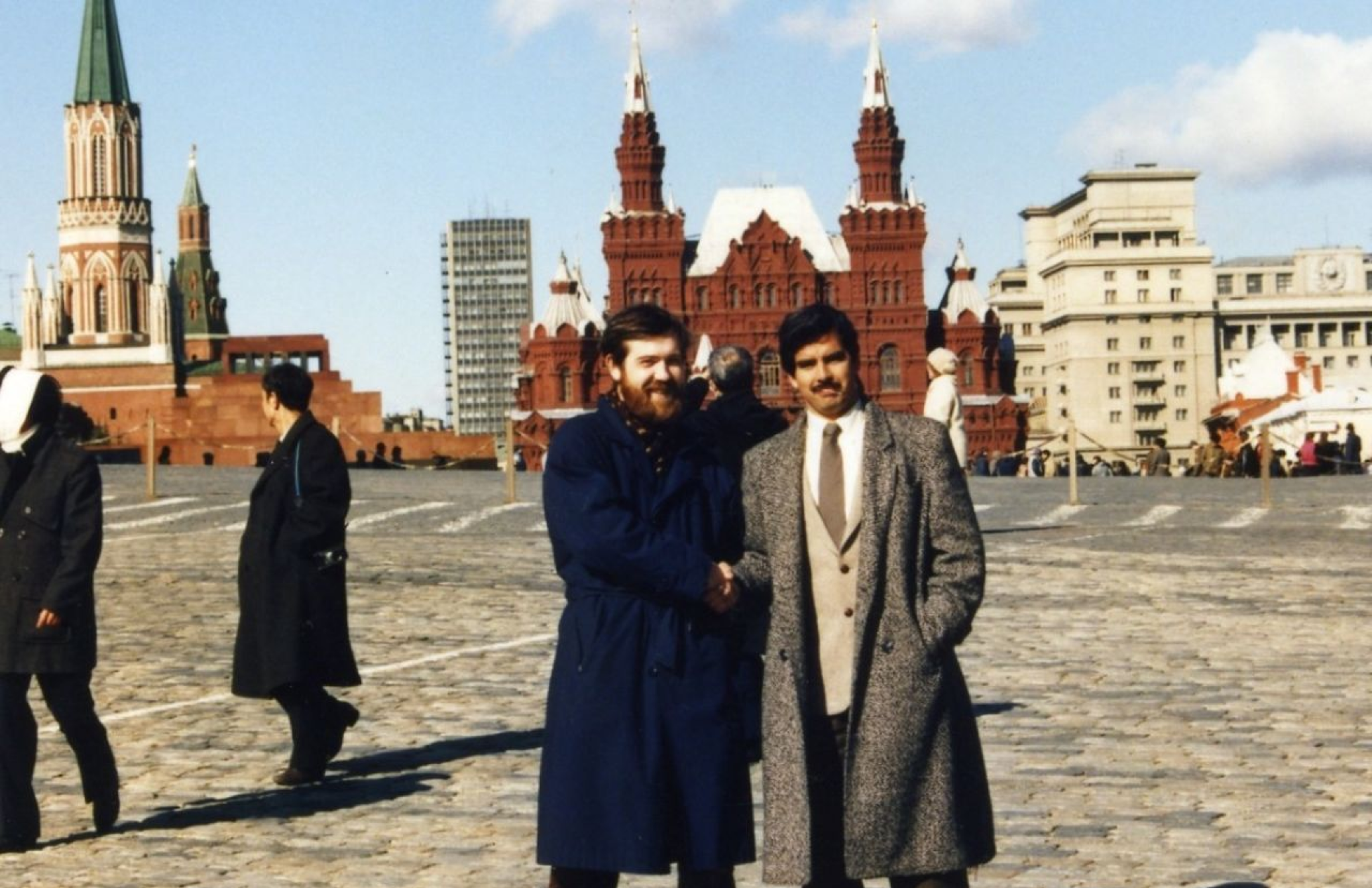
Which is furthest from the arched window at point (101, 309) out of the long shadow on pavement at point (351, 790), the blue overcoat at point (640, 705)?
the blue overcoat at point (640, 705)

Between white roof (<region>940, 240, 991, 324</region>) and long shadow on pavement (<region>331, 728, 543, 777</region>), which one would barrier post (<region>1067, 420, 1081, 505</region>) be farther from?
white roof (<region>940, 240, 991, 324</region>)

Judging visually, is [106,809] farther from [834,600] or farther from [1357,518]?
[1357,518]

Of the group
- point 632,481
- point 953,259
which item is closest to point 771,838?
point 632,481

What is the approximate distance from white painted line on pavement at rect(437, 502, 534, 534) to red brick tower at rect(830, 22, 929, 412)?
71.8 meters

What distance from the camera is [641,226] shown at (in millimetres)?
105312

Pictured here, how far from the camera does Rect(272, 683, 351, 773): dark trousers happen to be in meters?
8.91

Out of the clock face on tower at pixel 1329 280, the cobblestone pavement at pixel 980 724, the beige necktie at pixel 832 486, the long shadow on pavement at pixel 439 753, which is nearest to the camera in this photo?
the beige necktie at pixel 832 486

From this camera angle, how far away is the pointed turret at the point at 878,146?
105312 millimetres

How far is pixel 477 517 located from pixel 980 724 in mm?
16919

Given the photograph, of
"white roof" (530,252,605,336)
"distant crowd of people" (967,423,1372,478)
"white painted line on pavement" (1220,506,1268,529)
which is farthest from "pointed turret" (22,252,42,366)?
"white painted line on pavement" (1220,506,1268,529)

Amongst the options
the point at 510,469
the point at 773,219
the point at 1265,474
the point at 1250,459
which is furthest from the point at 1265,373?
the point at 510,469

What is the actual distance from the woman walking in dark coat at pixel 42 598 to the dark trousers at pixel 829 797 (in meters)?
3.38

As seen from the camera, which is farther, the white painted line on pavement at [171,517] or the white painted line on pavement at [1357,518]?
the white painted line on pavement at [171,517]

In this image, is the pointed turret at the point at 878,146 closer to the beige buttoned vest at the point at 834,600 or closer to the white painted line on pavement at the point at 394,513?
the white painted line on pavement at the point at 394,513
